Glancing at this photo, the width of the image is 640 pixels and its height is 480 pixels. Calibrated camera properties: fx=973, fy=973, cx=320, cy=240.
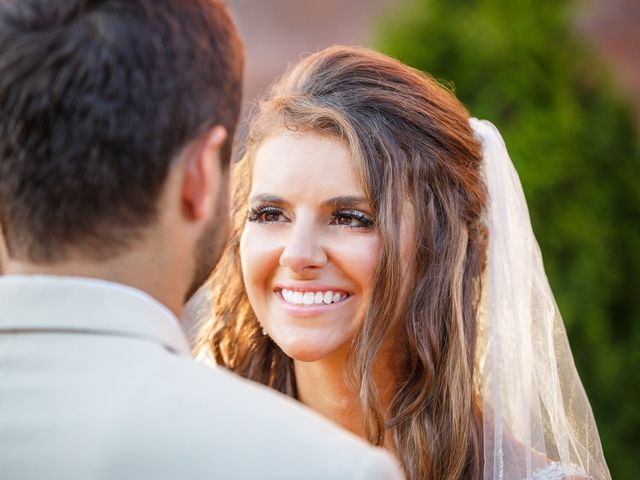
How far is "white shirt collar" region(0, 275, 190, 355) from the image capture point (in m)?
1.61

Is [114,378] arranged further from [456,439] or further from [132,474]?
[456,439]

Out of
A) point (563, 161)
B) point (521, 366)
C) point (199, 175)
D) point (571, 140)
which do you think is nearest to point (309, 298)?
point (521, 366)

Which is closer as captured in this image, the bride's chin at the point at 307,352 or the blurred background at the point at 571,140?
the bride's chin at the point at 307,352

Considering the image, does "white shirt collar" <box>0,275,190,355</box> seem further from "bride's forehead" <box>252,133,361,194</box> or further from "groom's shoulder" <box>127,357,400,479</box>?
"bride's forehead" <box>252,133,361,194</box>

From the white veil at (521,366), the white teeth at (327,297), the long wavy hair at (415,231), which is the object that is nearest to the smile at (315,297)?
the white teeth at (327,297)

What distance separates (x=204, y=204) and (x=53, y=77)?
33 cm

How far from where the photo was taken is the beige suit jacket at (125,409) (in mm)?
1497

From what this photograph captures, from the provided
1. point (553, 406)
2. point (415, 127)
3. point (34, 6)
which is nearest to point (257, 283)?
point (415, 127)

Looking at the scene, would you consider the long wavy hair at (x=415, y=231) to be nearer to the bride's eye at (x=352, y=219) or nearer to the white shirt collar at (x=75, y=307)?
the bride's eye at (x=352, y=219)

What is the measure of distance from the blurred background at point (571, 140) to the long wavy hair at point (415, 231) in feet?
6.77

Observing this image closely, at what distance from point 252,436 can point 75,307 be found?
0.37m

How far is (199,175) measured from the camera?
1.71m

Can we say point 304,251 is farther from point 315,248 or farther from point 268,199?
point 268,199

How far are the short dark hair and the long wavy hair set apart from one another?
1.46m
